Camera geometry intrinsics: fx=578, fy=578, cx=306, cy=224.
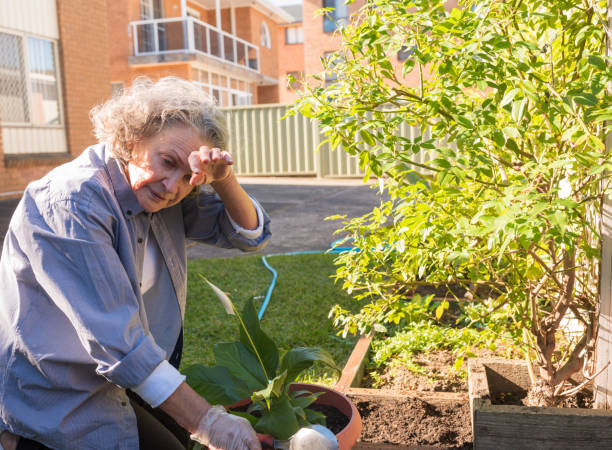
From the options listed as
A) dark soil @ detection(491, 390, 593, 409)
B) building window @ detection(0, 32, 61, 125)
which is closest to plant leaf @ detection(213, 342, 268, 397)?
dark soil @ detection(491, 390, 593, 409)

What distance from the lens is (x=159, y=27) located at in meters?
21.0

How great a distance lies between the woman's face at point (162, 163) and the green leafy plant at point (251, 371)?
0.31 meters

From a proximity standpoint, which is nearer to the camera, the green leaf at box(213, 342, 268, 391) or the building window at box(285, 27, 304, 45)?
the green leaf at box(213, 342, 268, 391)

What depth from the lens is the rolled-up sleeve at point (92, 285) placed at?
1.45 meters

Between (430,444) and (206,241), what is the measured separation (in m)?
1.18

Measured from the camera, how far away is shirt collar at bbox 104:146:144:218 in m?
1.69

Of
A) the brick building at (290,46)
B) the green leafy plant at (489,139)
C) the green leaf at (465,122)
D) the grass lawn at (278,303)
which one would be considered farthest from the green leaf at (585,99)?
the brick building at (290,46)

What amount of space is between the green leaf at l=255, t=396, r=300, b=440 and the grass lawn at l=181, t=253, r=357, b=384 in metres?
1.38

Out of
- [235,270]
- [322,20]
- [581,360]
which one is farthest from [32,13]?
[322,20]

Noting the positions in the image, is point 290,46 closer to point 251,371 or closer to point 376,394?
point 376,394

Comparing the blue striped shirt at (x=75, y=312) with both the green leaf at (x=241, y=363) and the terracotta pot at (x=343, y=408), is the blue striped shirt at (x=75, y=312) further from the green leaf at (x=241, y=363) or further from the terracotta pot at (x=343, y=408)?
the terracotta pot at (x=343, y=408)

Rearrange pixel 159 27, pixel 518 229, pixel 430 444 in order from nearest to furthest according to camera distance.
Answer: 1. pixel 518 229
2. pixel 430 444
3. pixel 159 27

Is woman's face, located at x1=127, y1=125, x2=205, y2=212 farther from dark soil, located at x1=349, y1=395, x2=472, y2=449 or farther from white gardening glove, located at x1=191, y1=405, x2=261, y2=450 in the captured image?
dark soil, located at x1=349, y1=395, x2=472, y2=449

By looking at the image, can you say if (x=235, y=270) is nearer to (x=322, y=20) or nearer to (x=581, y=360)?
(x=581, y=360)
